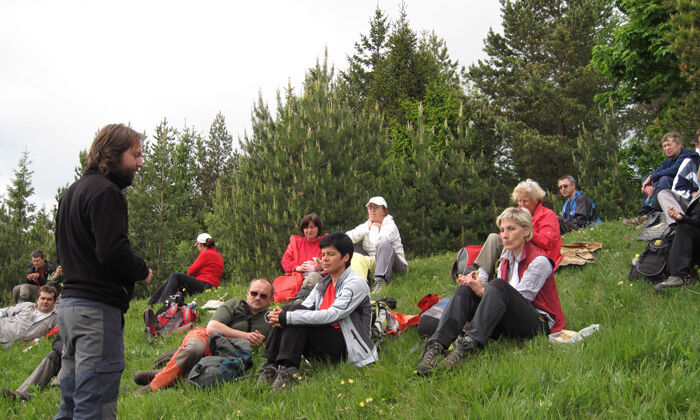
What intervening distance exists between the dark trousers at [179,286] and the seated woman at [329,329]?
4897 millimetres

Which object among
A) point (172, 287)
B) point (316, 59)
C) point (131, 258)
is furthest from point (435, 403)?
point (316, 59)

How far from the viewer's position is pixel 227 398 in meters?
3.92

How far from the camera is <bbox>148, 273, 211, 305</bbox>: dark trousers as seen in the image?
28.8 feet

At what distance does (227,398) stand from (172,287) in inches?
210

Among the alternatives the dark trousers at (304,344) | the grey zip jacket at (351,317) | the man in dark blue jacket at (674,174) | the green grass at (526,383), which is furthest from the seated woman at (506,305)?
the man in dark blue jacket at (674,174)

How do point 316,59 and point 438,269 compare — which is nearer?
point 438,269

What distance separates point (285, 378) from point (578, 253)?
547cm

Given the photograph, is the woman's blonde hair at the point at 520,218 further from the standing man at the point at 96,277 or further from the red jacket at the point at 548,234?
the standing man at the point at 96,277

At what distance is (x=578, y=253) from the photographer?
7.62 meters


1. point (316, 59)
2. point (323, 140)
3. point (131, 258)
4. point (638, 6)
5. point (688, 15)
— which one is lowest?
point (131, 258)

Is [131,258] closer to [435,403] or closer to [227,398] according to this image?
[227,398]

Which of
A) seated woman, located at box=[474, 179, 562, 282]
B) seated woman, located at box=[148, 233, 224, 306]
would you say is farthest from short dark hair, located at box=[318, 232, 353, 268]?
seated woman, located at box=[148, 233, 224, 306]

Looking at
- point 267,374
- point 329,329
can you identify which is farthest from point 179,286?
point 329,329

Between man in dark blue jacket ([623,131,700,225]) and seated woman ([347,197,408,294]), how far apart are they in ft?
12.8
